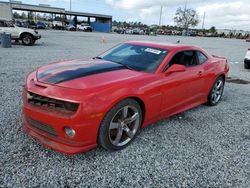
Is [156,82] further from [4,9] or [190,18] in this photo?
[190,18]

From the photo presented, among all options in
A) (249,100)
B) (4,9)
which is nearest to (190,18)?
(4,9)

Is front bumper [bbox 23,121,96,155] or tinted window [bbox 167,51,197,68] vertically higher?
tinted window [bbox 167,51,197,68]

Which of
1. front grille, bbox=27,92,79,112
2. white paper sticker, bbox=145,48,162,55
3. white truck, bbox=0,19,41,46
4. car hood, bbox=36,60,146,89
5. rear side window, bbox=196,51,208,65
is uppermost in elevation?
white truck, bbox=0,19,41,46

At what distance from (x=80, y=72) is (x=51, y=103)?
2.05ft

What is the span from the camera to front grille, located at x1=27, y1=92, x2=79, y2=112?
2449 mm

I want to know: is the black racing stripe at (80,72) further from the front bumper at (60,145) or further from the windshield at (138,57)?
the front bumper at (60,145)

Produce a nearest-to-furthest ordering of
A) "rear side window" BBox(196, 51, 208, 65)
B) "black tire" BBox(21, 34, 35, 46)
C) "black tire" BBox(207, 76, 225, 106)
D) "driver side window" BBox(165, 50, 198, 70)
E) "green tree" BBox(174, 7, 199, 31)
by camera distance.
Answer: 1. "driver side window" BBox(165, 50, 198, 70)
2. "rear side window" BBox(196, 51, 208, 65)
3. "black tire" BBox(207, 76, 225, 106)
4. "black tire" BBox(21, 34, 35, 46)
5. "green tree" BBox(174, 7, 199, 31)

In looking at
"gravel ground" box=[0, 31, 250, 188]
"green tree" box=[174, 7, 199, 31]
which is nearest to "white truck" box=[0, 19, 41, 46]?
"gravel ground" box=[0, 31, 250, 188]

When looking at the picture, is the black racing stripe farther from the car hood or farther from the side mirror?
the side mirror

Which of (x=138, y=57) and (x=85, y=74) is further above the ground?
(x=138, y=57)

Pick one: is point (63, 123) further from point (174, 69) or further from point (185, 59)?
point (185, 59)

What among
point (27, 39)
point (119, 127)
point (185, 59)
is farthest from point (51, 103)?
point (27, 39)

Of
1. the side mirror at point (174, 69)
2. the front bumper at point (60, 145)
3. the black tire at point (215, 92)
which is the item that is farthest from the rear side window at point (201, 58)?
the front bumper at point (60, 145)

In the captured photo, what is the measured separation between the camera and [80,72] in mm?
2949
